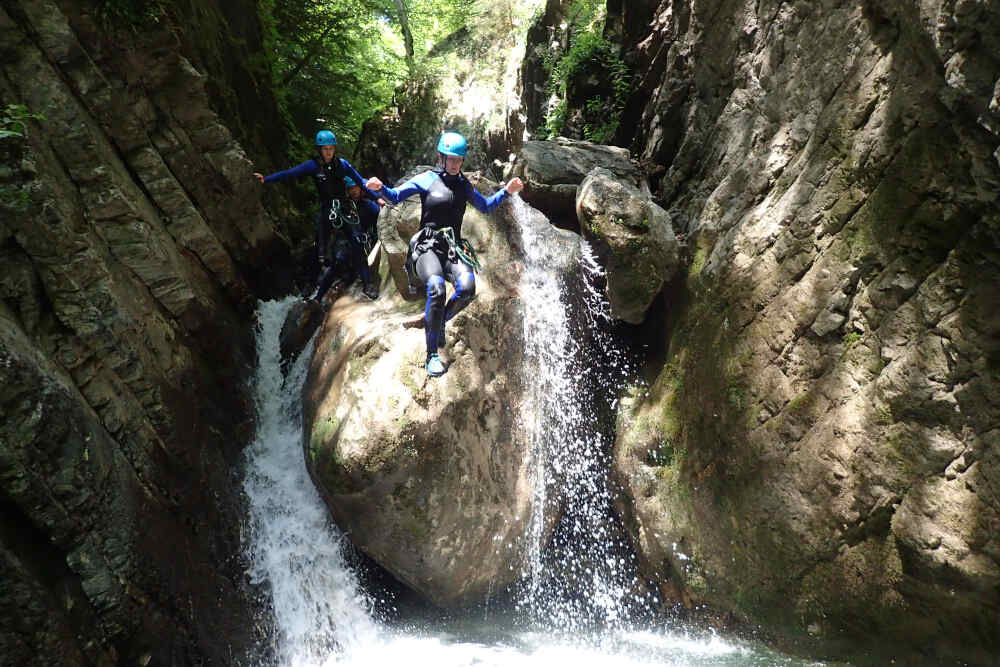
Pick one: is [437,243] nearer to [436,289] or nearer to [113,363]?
[436,289]

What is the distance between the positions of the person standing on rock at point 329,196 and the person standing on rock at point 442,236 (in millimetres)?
1979

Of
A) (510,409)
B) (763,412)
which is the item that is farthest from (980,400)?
(510,409)

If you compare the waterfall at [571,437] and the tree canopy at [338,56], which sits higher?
the tree canopy at [338,56]

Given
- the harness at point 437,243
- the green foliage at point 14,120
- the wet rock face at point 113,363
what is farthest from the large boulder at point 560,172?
the green foliage at point 14,120

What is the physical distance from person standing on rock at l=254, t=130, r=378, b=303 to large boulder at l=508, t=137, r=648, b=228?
2350 millimetres

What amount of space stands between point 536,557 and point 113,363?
197 inches

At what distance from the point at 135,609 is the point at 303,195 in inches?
328

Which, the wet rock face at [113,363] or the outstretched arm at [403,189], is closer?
the wet rock face at [113,363]

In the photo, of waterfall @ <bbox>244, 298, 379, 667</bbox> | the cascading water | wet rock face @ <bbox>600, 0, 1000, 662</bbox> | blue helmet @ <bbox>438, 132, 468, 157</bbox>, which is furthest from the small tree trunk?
waterfall @ <bbox>244, 298, 379, 667</bbox>

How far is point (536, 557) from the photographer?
20.6 ft

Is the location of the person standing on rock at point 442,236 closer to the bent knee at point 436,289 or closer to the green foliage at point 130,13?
the bent knee at point 436,289

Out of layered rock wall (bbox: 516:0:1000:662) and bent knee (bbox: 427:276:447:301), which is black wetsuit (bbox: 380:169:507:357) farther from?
layered rock wall (bbox: 516:0:1000:662)

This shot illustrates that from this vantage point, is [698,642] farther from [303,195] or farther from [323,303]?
[303,195]

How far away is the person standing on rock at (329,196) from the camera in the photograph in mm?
7047
